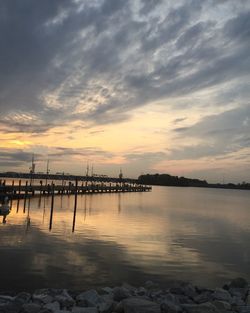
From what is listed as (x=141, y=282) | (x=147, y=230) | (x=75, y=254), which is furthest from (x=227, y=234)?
(x=141, y=282)

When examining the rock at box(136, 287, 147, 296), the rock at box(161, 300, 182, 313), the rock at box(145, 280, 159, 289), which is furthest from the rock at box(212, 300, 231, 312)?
the rock at box(145, 280, 159, 289)

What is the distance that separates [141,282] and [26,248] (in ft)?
28.7

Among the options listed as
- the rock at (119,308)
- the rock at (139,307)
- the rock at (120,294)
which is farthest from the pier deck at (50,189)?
the rock at (139,307)

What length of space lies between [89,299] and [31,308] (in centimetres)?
197

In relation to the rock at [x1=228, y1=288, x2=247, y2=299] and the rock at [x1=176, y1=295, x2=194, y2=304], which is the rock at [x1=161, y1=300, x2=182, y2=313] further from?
A: the rock at [x1=228, y1=288, x2=247, y2=299]

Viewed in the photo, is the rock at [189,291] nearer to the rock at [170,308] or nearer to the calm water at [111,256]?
the rock at [170,308]

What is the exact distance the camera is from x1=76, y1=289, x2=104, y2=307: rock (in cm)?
1288

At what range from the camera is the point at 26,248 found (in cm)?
2389

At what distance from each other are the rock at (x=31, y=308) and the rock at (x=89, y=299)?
1433 mm

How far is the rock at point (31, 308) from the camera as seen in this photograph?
38.8ft

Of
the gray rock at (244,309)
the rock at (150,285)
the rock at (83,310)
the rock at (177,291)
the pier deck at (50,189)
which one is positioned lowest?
the rock at (150,285)

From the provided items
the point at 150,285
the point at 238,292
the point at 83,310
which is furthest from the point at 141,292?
the point at 238,292

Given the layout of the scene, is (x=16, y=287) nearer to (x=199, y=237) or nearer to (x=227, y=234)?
(x=199, y=237)

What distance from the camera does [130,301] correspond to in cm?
1228
